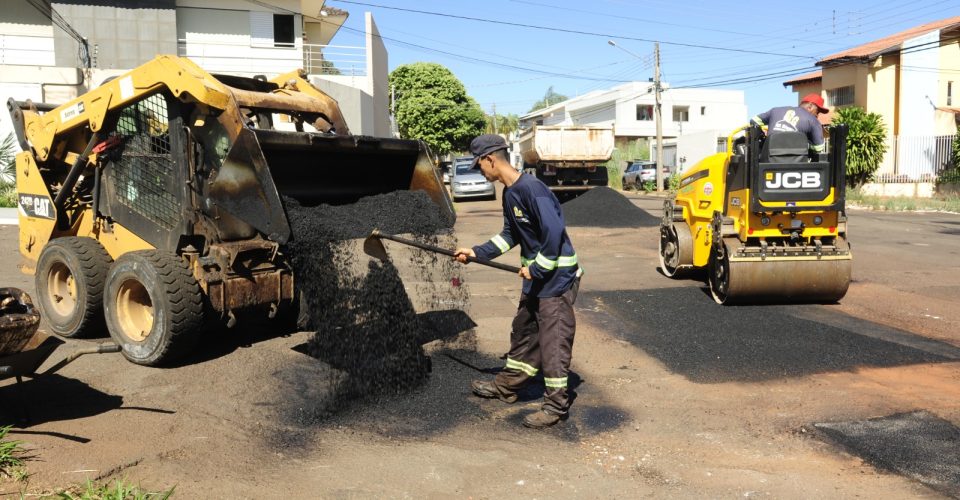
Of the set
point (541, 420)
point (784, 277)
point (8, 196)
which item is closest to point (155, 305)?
point (541, 420)

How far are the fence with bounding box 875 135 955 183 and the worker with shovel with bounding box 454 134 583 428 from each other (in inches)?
982

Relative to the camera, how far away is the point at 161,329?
5.50 m

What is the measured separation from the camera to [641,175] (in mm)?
34719

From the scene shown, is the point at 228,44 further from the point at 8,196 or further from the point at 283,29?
the point at 8,196

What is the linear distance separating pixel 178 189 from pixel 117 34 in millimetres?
19235

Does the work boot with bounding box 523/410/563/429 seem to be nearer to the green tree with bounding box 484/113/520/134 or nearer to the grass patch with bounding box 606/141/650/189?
the grass patch with bounding box 606/141/650/189

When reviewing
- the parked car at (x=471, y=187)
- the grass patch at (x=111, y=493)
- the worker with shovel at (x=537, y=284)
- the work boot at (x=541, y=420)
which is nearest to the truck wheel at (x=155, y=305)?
the grass patch at (x=111, y=493)

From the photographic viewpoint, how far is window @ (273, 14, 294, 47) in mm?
24148

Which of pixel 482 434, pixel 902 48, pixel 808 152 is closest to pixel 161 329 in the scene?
pixel 482 434

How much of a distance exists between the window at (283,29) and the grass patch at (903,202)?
59.8 feet

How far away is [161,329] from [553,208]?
2.98 m

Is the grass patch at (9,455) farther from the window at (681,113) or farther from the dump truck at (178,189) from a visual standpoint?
the window at (681,113)

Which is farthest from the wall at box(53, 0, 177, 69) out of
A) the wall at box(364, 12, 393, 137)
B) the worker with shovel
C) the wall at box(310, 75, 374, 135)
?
the worker with shovel

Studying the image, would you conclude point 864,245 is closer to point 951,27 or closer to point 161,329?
point 161,329
